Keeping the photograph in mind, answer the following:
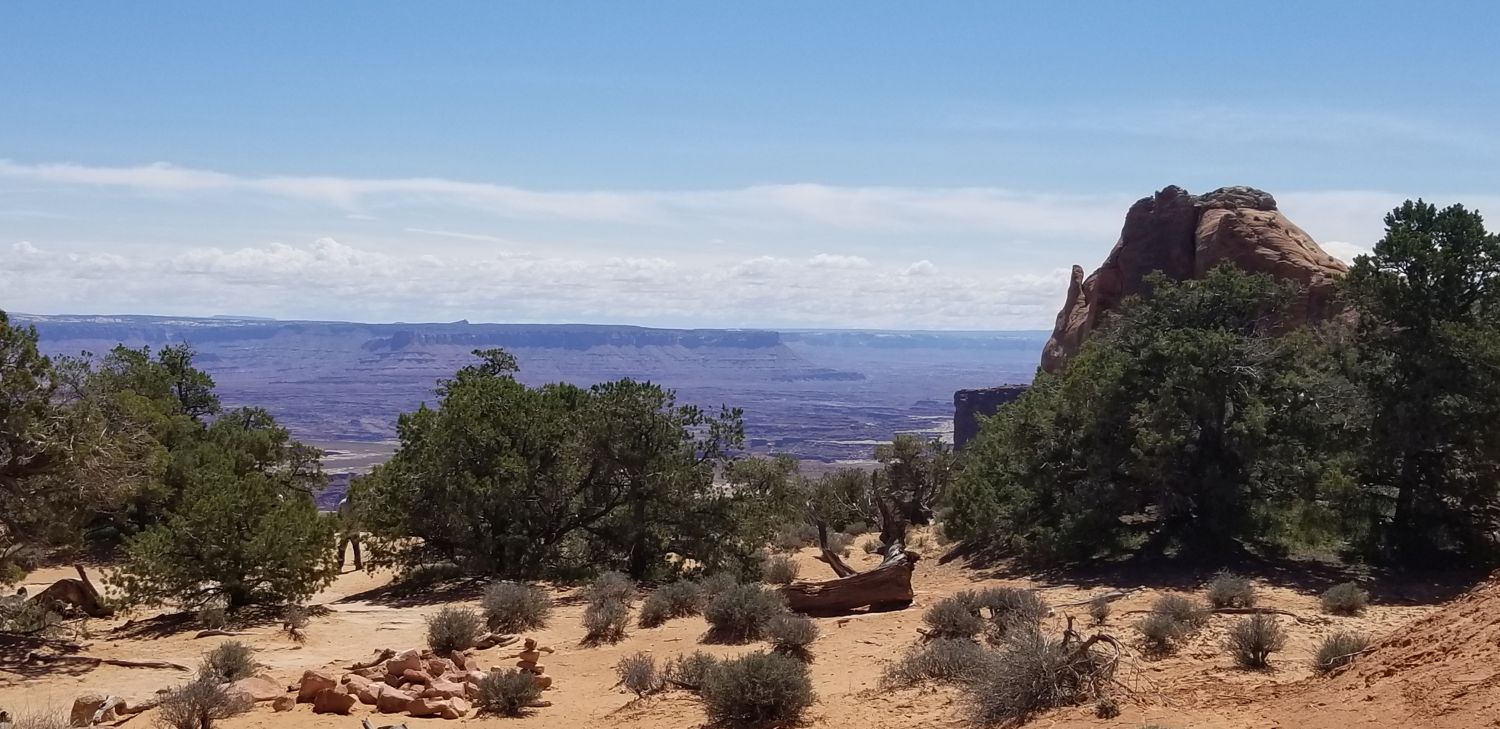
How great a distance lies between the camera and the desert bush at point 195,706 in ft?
35.8

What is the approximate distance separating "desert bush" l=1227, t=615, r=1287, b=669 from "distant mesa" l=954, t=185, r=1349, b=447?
26.9 metres

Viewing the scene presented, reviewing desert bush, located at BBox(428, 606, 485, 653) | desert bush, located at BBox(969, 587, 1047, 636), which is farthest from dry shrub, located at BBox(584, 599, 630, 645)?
desert bush, located at BBox(969, 587, 1047, 636)

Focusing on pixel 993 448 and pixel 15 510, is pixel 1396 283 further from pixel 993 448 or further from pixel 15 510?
pixel 15 510

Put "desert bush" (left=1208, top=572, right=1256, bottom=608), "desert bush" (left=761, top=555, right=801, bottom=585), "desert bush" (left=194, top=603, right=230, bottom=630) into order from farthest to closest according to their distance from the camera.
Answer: "desert bush" (left=761, top=555, right=801, bottom=585) < "desert bush" (left=194, top=603, right=230, bottom=630) < "desert bush" (left=1208, top=572, right=1256, bottom=608)

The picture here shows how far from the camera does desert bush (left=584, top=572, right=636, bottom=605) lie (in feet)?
59.5

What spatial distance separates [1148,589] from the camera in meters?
18.6

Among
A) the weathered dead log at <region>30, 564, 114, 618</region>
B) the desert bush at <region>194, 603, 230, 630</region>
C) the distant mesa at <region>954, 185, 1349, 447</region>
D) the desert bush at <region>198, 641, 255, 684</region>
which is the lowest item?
the weathered dead log at <region>30, 564, 114, 618</region>

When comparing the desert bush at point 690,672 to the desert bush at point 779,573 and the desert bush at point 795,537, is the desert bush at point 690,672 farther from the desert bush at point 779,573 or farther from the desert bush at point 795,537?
the desert bush at point 795,537

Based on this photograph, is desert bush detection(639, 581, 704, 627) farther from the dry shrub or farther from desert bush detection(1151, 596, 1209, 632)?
desert bush detection(1151, 596, 1209, 632)

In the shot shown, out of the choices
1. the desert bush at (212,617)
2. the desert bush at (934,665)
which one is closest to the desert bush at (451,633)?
the desert bush at (212,617)

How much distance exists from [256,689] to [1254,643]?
11.4 meters

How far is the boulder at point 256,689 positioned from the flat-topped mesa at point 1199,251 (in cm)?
3087

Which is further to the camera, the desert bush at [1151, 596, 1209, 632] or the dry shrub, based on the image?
the dry shrub

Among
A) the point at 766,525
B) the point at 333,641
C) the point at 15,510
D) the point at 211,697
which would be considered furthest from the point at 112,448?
the point at 766,525
